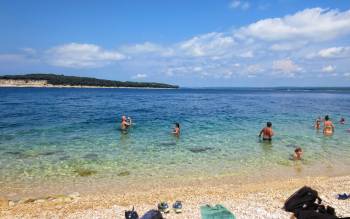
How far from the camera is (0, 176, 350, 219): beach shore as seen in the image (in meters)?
8.59

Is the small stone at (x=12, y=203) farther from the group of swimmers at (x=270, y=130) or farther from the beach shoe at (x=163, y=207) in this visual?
the group of swimmers at (x=270, y=130)

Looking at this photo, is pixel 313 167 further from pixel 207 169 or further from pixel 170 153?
pixel 170 153

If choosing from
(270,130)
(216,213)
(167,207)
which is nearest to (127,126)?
(270,130)

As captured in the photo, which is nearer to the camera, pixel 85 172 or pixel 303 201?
pixel 303 201

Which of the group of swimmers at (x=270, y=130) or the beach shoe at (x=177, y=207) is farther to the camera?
the group of swimmers at (x=270, y=130)

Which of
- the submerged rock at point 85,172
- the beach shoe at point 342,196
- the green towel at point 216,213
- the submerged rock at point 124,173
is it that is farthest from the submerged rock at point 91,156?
the beach shoe at point 342,196

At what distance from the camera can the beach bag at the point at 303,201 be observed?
26.8 feet

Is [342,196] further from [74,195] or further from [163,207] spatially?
[74,195]

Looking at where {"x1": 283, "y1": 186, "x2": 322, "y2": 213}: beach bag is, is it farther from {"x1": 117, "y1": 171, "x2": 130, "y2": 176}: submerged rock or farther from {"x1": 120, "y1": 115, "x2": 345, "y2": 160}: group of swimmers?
{"x1": 120, "y1": 115, "x2": 345, "y2": 160}: group of swimmers

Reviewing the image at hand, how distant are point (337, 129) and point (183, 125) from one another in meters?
12.7

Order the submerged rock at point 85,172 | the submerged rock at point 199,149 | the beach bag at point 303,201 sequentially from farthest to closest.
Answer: the submerged rock at point 199,149 → the submerged rock at point 85,172 → the beach bag at point 303,201

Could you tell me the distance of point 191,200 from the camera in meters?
9.78

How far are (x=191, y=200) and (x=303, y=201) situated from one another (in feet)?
10.9

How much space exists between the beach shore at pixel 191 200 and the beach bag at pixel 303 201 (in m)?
0.26
